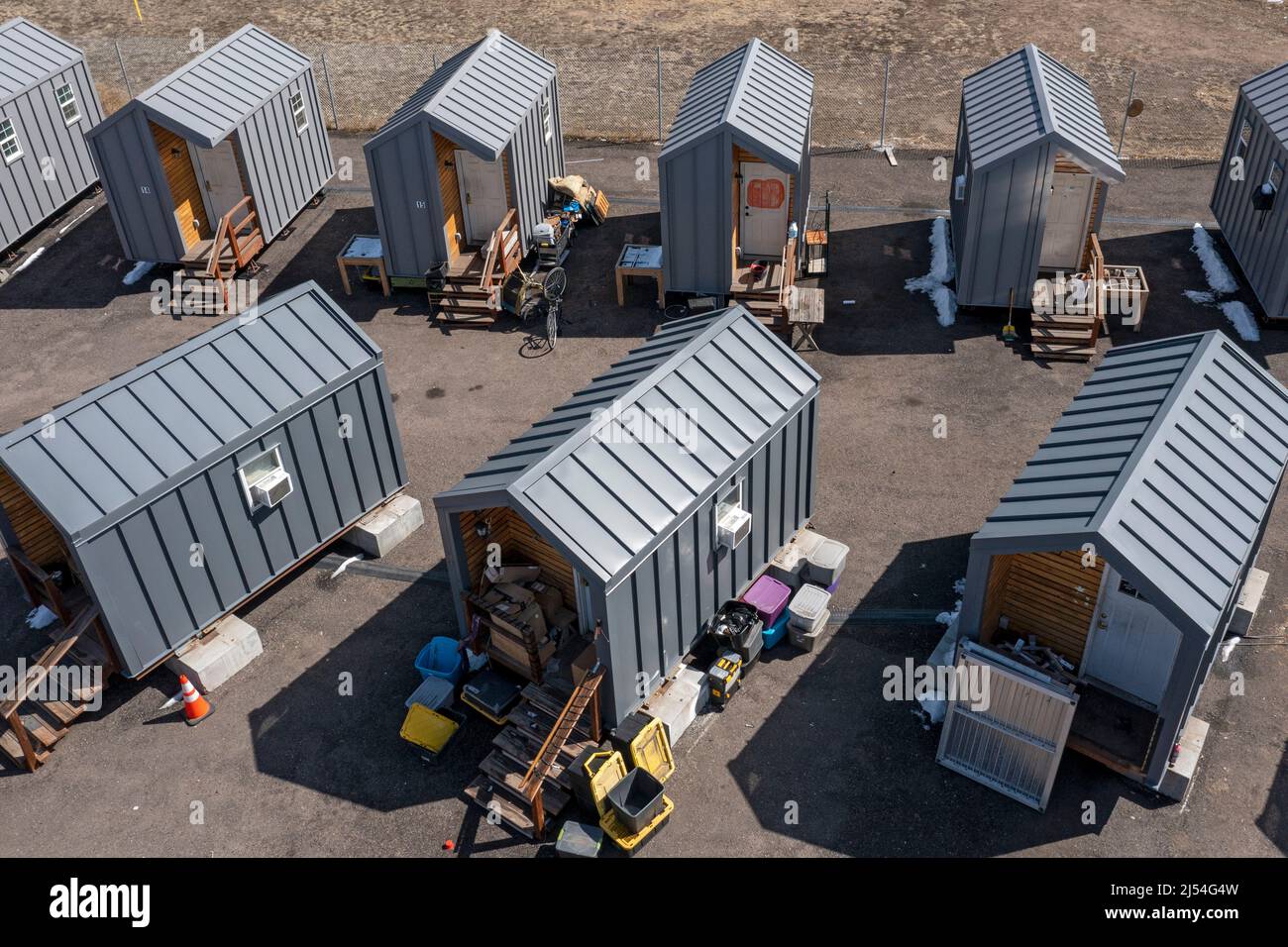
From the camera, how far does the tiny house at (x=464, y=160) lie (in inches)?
897

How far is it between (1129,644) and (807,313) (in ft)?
35.0

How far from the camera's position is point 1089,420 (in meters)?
14.6

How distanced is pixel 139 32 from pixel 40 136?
16.6 metres

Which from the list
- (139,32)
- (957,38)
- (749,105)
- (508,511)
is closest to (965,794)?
(508,511)

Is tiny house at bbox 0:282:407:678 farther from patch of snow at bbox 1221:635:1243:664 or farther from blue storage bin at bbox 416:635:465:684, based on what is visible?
patch of snow at bbox 1221:635:1243:664

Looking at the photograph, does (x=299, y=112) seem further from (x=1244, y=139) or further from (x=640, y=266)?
(x=1244, y=139)

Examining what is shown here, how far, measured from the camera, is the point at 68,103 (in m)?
27.8

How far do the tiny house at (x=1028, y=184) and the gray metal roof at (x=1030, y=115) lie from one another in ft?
0.08

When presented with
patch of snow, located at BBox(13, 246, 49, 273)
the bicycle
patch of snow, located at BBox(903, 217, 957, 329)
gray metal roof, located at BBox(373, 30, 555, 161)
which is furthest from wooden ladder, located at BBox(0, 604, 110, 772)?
patch of snow, located at BBox(903, 217, 957, 329)

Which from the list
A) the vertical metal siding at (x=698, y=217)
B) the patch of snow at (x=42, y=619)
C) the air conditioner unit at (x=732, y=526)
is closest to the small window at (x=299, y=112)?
the vertical metal siding at (x=698, y=217)

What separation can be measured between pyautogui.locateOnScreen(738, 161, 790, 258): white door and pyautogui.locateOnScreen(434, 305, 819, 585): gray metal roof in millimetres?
7585

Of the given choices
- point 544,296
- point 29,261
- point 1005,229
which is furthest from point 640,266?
point 29,261

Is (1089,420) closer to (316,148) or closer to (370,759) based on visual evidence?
(370,759)

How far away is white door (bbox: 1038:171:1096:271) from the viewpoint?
2166 centimetres
